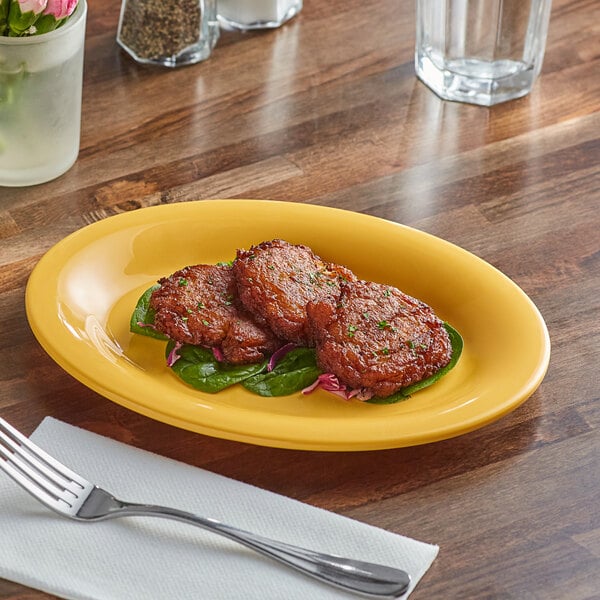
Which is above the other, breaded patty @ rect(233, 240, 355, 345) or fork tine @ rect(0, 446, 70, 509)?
breaded patty @ rect(233, 240, 355, 345)

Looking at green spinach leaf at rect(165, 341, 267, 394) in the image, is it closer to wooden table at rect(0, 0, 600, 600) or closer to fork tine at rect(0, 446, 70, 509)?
wooden table at rect(0, 0, 600, 600)

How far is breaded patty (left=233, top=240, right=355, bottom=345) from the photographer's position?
1279mm

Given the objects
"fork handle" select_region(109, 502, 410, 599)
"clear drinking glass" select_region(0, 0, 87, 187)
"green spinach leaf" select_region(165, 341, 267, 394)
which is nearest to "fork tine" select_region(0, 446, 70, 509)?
"fork handle" select_region(109, 502, 410, 599)

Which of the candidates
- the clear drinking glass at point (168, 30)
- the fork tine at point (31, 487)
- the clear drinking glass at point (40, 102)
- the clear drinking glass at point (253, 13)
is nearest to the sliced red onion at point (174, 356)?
the fork tine at point (31, 487)

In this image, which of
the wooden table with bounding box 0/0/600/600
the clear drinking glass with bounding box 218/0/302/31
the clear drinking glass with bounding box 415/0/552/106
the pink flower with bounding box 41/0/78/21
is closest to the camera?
the wooden table with bounding box 0/0/600/600

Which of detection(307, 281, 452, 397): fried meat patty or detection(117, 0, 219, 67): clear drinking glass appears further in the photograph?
detection(117, 0, 219, 67): clear drinking glass

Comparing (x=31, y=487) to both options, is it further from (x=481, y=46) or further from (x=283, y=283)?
(x=481, y=46)

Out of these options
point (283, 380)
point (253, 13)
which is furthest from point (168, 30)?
point (283, 380)

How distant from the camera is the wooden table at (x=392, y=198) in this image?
3.80ft

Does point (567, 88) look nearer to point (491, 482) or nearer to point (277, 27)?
point (277, 27)

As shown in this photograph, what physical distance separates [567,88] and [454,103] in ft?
0.68

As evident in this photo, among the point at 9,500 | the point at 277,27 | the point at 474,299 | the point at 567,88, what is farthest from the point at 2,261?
the point at 567,88

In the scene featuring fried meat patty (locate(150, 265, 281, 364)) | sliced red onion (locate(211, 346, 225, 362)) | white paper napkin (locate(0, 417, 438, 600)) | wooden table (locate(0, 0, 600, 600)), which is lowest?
wooden table (locate(0, 0, 600, 600))

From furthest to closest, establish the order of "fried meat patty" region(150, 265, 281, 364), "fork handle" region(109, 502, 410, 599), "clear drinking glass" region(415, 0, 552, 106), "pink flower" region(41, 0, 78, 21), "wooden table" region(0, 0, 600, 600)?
"clear drinking glass" region(415, 0, 552, 106), "pink flower" region(41, 0, 78, 21), "fried meat patty" region(150, 265, 281, 364), "wooden table" region(0, 0, 600, 600), "fork handle" region(109, 502, 410, 599)
